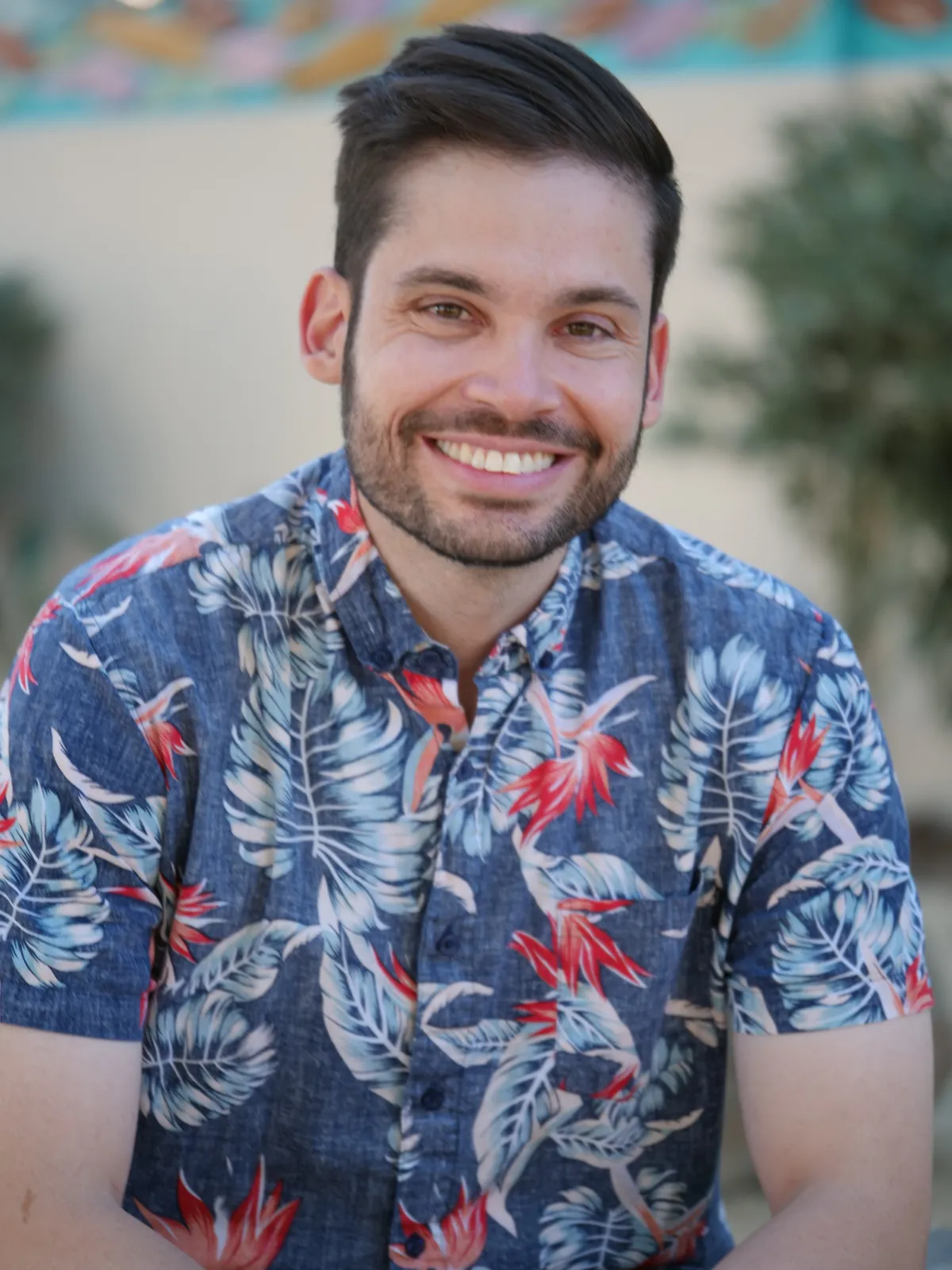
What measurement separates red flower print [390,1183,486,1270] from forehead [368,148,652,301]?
901 millimetres

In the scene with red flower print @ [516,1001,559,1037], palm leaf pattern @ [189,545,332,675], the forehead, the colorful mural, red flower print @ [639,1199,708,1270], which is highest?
the colorful mural

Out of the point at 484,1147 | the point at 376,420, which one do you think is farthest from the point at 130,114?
the point at 484,1147

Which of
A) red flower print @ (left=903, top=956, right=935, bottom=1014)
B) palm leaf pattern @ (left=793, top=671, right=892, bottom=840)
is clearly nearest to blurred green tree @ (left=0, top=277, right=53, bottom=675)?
palm leaf pattern @ (left=793, top=671, right=892, bottom=840)

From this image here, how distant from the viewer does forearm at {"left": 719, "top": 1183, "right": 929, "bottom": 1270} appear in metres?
1.44

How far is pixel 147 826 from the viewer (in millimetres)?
1467

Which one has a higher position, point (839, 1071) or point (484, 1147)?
point (839, 1071)

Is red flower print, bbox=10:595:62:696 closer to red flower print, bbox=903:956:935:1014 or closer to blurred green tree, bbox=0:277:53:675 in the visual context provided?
red flower print, bbox=903:956:935:1014

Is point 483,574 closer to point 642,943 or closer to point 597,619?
point 597,619

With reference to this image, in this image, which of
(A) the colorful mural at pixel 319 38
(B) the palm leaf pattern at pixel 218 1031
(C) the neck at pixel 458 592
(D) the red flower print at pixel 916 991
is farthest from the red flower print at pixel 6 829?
(A) the colorful mural at pixel 319 38

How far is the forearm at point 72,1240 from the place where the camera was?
4.38 feet

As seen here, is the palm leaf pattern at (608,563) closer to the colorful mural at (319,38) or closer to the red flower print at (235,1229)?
the red flower print at (235,1229)

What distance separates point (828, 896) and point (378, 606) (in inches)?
21.2

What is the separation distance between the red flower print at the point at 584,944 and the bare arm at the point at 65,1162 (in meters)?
0.45

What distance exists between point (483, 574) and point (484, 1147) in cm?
57
